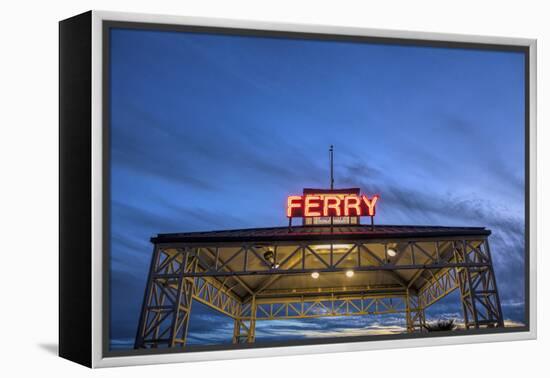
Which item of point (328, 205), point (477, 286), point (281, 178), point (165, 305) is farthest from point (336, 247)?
point (165, 305)

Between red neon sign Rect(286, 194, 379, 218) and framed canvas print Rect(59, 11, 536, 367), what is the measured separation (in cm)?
3

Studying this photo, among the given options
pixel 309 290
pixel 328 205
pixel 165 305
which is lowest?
pixel 165 305

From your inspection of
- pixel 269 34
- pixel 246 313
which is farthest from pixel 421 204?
pixel 246 313

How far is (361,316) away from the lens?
1934 centimetres

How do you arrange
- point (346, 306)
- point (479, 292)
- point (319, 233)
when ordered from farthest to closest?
point (346, 306), point (479, 292), point (319, 233)

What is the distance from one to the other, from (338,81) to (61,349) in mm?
6245

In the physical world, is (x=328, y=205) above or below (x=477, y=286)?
above

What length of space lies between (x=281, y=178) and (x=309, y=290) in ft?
19.0

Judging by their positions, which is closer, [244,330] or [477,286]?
[244,330]

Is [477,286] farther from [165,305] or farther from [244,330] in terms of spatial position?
[165,305]

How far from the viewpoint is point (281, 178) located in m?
17.8

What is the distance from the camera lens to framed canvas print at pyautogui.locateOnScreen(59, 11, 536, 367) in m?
16.4

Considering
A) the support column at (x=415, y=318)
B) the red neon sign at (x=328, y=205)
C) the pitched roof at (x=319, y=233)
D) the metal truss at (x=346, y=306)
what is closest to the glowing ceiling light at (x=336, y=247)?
the pitched roof at (x=319, y=233)

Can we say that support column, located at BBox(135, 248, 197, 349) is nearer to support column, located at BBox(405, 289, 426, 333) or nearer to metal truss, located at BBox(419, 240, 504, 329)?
support column, located at BBox(405, 289, 426, 333)
